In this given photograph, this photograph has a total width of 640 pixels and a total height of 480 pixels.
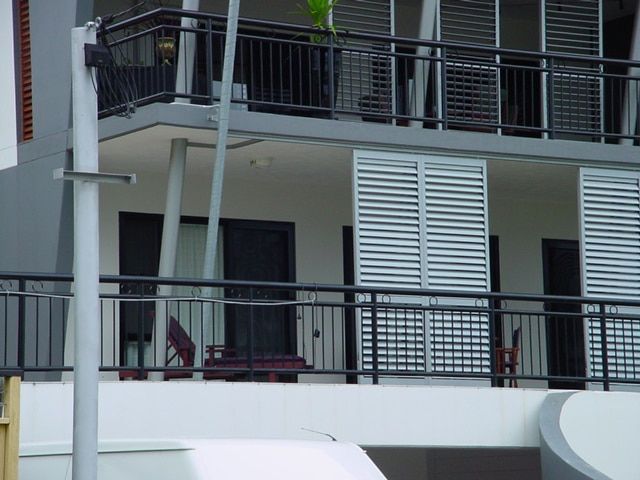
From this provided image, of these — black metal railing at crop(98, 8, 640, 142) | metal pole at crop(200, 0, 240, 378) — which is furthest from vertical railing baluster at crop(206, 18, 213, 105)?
metal pole at crop(200, 0, 240, 378)

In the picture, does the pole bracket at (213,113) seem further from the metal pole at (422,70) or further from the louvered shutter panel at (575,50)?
the louvered shutter panel at (575,50)

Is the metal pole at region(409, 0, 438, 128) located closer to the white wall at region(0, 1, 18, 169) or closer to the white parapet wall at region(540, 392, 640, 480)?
the white parapet wall at region(540, 392, 640, 480)

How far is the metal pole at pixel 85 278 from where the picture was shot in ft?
28.1

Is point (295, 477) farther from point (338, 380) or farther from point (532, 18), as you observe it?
point (532, 18)

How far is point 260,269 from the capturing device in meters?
19.9

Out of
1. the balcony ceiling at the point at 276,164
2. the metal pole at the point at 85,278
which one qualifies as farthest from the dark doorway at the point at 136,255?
the metal pole at the point at 85,278

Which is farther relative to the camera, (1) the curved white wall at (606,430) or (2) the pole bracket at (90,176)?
(1) the curved white wall at (606,430)

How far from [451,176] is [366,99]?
1.36m

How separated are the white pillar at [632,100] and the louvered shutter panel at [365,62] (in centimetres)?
312

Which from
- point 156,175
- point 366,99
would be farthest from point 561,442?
point 156,175

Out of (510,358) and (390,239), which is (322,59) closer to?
(390,239)

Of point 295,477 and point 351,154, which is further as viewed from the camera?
point 351,154

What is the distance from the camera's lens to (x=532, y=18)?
21984mm

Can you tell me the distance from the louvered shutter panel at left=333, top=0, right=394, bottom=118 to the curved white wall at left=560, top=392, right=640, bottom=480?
4415 mm
